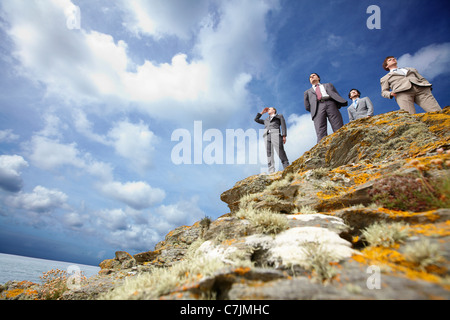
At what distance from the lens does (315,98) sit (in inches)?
373

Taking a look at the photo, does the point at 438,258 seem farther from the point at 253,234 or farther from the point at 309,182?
the point at 309,182

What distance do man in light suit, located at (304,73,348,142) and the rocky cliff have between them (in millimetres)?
2584

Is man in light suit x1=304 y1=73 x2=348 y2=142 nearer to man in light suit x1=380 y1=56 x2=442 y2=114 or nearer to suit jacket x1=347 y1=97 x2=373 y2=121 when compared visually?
suit jacket x1=347 y1=97 x2=373 y2=121

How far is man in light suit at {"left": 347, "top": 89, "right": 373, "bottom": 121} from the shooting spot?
31.7 feet

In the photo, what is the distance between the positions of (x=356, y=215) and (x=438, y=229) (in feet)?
4.00

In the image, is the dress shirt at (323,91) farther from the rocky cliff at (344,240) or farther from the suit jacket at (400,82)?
the rocky cliff at (344,240)

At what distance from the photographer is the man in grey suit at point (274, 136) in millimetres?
10484

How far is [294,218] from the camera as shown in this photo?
4.01 m

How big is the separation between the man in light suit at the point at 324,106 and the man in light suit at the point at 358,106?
1.42 m

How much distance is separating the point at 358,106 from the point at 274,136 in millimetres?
4690

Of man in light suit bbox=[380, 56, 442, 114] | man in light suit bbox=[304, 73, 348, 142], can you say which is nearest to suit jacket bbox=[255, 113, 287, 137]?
man in light suit bbox=[304, 73, 348, 142]

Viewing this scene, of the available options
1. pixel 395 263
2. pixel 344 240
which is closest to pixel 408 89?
pixel 344 240

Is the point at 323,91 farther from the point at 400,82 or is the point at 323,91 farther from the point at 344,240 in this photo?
the point at 344,240
